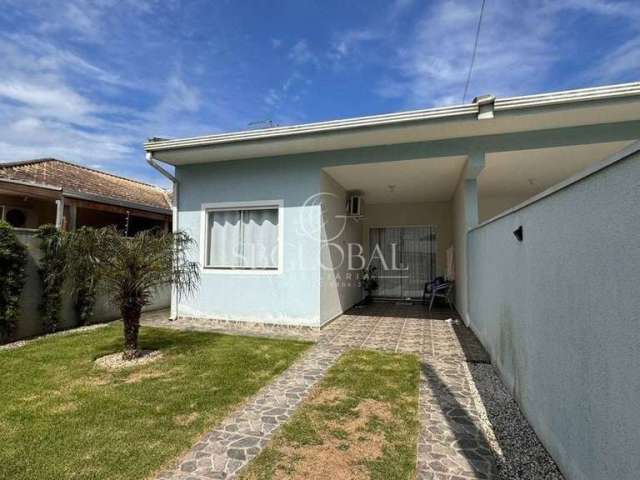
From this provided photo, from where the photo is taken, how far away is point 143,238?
562 cm

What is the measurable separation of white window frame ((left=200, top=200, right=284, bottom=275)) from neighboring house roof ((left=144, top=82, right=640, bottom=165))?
123cm

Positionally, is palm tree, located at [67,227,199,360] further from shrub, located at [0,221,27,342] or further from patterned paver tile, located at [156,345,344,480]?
patterned paver tile, located at [156,345,344,480]

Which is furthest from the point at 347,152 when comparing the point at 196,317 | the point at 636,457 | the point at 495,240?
the point at 636,457

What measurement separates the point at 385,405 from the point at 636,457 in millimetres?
2621

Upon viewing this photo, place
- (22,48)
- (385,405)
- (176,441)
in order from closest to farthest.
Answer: (176,441), (385,405), (22,48)

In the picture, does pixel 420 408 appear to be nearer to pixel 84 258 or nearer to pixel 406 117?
pixel 406 117

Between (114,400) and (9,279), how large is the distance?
15.6 feet

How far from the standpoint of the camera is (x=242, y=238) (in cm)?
874

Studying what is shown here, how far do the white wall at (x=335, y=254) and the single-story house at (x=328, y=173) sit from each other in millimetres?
53

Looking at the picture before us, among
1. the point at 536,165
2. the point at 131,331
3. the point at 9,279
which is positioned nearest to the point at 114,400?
the point at 131,331

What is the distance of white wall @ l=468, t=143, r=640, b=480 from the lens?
66.3 inches

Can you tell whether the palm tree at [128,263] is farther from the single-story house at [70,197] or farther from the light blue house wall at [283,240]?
the single-story house at [70,197]

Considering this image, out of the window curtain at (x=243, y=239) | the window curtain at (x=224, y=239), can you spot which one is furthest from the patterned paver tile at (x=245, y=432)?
the window curtain at (x=224, y=239)

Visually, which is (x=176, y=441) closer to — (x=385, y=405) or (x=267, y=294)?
(x=385, y=405)
